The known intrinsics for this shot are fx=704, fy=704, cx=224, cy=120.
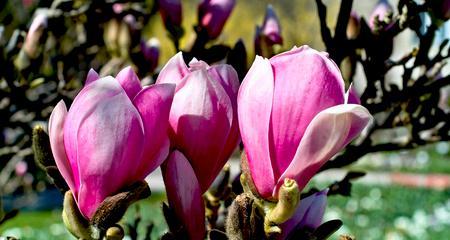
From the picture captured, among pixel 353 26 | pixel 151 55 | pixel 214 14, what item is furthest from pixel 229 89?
pixel 151 55

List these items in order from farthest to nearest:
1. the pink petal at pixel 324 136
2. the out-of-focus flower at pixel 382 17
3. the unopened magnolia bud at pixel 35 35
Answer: the unopened magnolia bud at pixel 35 35 → the out-of-focus flower at pixel 382 17 → the pink petal at pixel 324 136

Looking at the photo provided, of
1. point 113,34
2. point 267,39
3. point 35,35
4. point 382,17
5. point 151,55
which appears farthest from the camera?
point 113,34

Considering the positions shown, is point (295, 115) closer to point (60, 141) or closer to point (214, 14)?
point (60, 141)

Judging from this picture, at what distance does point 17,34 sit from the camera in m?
2.14

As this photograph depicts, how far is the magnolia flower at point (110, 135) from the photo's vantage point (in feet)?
2.63

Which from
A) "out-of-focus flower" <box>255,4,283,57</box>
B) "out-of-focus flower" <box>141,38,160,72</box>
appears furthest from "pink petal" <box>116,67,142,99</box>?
"out-of-focus flower" <box>141,38,160,72</box>

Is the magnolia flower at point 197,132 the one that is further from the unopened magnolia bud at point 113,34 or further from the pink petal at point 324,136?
the unopened magnolia bud at point 113,34

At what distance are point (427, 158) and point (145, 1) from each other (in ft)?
50.5

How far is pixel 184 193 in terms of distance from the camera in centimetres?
86

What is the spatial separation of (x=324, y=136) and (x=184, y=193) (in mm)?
188

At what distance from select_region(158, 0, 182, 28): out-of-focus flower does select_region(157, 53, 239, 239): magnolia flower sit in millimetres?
974

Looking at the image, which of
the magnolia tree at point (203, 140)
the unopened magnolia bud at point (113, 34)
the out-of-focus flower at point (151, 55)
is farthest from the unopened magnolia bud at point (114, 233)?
the unopened magnolia bud at point (113, 34)

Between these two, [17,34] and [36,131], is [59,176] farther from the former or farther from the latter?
[17,34]

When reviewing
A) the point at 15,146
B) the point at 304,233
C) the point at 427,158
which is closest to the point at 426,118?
the point at 304,233
